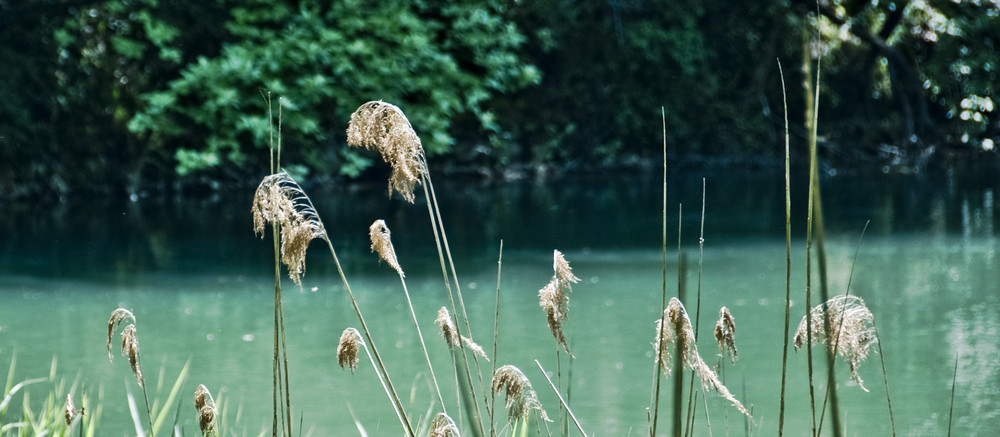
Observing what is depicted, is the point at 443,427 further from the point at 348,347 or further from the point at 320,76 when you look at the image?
the point at 320,76

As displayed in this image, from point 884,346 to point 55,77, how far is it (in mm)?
7148

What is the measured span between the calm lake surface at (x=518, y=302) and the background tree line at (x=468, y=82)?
109 cm

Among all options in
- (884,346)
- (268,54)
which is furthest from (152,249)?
(884,346)

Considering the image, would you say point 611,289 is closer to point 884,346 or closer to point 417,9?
point 884,346

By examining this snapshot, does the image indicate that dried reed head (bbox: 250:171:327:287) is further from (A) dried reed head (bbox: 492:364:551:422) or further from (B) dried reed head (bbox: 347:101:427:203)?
(A) dried reed head (bbox: 492:364:551:422)

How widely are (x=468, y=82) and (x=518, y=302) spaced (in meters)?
5.38

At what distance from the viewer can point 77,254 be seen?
540 cm

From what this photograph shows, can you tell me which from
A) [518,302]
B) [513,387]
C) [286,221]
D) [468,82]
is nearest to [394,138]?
[286,221]

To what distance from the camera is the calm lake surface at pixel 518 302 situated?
2.60 m

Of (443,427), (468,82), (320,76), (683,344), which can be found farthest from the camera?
(468,82)

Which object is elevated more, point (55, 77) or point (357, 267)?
point (55, 77)

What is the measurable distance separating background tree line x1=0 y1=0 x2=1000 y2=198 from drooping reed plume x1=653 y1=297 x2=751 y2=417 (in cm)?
723

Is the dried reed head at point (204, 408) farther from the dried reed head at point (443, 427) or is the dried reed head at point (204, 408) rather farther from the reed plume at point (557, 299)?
the reed plume at point (557, 299)

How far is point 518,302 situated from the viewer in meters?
3.97
